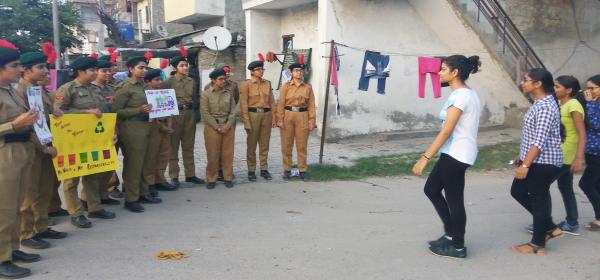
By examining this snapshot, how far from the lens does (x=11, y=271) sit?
12.5ft

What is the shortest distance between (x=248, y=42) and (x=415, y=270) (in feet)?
35.5

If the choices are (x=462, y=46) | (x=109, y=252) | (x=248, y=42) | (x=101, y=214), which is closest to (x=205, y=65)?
(x=248, y=42)

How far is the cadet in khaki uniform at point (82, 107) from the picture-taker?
514 cm

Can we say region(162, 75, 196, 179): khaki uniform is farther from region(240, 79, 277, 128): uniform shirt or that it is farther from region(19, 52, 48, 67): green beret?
region(19, 52, 48, 67): green beret

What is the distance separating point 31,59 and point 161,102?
6.25ft

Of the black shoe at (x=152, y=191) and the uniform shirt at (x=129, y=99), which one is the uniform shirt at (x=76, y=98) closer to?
the uniform shirt at (x=129, y=99)

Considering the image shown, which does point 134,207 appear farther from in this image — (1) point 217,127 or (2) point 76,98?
(1) point 217,127

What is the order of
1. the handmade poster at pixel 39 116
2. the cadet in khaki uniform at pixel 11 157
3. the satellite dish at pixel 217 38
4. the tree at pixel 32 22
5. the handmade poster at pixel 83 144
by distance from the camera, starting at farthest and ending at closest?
the tree at pixel 32 22 < the satellite dish at pixel 217 38 < the handmade poster at pixel 83 144 < the handmade poster at pixel 39 116 < the cadet in khaki uniform at pixel 11 157

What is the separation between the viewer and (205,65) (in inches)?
596

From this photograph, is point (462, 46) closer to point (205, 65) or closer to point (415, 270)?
point (205, 65)

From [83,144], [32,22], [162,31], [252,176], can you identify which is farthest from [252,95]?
[32,22]

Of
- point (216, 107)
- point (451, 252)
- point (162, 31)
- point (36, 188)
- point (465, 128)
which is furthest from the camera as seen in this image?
point (162, 31)

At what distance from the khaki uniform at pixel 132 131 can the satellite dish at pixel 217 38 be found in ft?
27.6

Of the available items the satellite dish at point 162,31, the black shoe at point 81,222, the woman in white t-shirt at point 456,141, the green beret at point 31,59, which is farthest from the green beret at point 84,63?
the satellite dish at point 162,31
